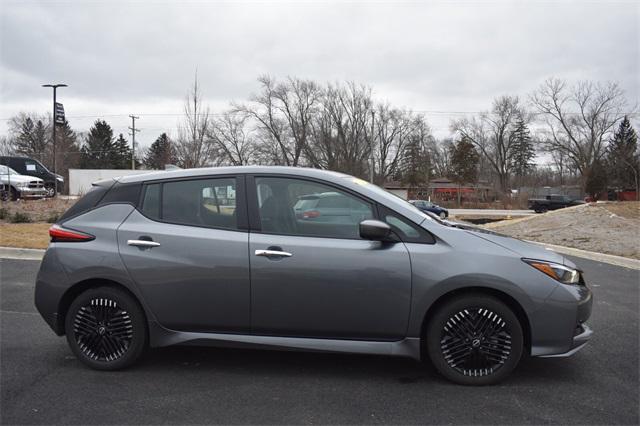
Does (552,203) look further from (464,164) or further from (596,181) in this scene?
(464,164)

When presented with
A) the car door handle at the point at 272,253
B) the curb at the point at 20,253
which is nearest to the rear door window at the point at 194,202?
the car door handle at the point at 272,253

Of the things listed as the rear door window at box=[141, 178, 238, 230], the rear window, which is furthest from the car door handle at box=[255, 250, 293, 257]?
the rear window

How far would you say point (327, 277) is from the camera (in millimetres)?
3582

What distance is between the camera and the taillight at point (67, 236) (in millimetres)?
3965

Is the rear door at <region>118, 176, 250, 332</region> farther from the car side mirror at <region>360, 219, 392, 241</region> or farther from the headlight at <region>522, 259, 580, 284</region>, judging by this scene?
the headlight at <region>522, 259, 580, 284</region>

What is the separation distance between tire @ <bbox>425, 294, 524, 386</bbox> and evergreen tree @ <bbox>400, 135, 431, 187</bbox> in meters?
63.8

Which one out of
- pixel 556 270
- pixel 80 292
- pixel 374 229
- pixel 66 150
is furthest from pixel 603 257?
pixel 66 150

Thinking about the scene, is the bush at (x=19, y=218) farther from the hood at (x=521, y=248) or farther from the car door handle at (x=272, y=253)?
the hood at (x=521, y=248)

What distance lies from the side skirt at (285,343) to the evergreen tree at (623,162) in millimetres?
62069

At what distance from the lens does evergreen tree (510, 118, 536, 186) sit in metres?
72.0

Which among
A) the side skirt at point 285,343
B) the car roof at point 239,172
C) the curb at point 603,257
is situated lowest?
the curb at point 603,257

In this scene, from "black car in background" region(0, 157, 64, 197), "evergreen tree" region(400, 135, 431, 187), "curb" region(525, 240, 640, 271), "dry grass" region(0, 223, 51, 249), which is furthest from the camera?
"evergreen tree" region(400, 135, 431, 187)

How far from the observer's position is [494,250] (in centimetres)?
361

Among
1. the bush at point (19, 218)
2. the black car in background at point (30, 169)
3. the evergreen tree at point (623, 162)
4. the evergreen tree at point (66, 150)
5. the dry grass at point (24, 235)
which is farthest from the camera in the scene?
the evergreen tree at point (623, 162)
